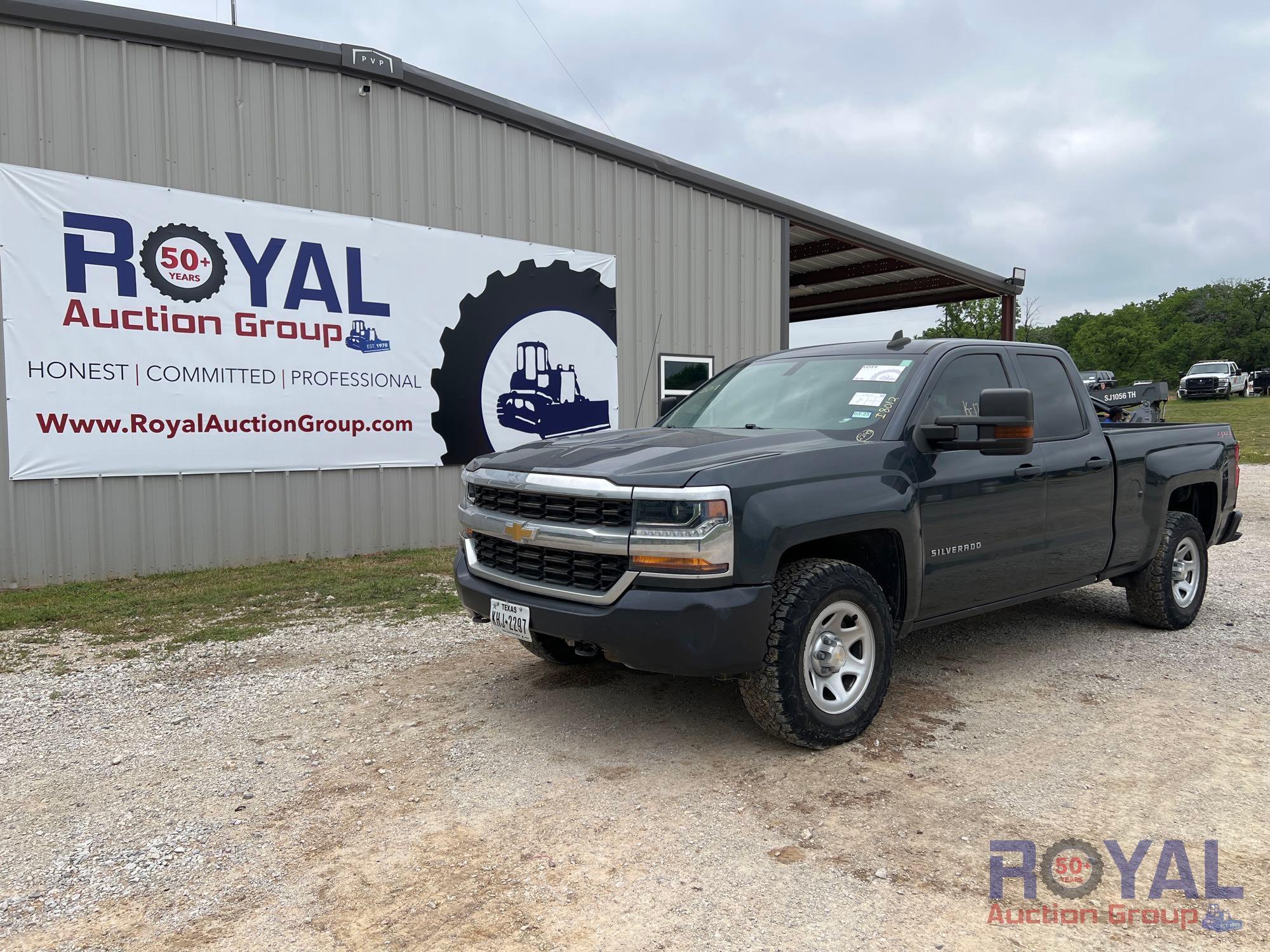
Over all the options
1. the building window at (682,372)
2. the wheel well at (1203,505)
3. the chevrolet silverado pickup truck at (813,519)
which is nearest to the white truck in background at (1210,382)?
the building window at (682,372)

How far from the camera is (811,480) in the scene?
3908 millimetres

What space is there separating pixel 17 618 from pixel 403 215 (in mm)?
5244

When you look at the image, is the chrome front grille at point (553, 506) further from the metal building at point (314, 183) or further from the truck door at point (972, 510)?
the metal building at point (314, 183)

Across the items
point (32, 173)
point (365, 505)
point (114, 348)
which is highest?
point (32, 173)

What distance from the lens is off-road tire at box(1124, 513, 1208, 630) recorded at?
5.95 metres

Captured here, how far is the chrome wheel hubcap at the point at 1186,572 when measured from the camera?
6.11 meters

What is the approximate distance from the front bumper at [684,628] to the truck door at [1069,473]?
2.31 meters

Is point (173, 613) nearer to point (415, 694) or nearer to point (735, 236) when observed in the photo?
point (415, 694)

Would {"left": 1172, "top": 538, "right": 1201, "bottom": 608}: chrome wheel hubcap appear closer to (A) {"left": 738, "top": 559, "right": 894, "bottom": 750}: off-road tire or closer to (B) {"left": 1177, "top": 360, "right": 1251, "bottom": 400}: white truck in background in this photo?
(A) {"left": 738, "top": 559, "right": 894, "bottom": 750}: off-road tire

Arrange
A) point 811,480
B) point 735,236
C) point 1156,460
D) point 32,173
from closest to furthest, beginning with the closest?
point 811,480, point 1156,460, point 32,173, point 735,236

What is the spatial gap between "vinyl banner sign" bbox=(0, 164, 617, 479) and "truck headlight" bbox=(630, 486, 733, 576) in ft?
20.3

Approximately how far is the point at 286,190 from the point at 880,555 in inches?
280

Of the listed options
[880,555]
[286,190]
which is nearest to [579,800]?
[880,555]

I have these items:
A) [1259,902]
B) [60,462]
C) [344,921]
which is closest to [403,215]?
[60,462]
